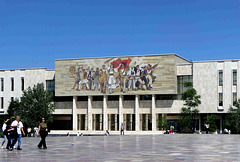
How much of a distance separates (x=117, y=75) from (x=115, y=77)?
0.67 m

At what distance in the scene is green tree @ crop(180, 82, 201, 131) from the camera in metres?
65.9

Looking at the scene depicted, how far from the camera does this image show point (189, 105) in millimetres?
66000

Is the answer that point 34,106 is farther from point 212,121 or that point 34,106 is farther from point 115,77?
point 212,121

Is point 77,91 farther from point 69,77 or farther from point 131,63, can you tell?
point 131,63

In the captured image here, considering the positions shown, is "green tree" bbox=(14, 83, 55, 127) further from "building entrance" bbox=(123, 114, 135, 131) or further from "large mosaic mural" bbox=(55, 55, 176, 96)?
"building entrance" bbox=(123, 114, 135, 131)

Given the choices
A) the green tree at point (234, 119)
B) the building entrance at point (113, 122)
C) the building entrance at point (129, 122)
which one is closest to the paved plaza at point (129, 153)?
the green tree at point (234, 119)

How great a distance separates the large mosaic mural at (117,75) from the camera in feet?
240

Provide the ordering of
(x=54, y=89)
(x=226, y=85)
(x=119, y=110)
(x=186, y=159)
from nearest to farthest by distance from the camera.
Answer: (x=186, y=159), (x=226, y=85), (x=119, y=110), (x=54, y=89)

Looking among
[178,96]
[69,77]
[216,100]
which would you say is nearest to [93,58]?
[69,77]

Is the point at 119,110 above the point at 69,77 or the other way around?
the other way around

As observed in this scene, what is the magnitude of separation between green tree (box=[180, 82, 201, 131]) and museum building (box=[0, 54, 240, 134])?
3.93m

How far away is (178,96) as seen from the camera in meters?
74.3

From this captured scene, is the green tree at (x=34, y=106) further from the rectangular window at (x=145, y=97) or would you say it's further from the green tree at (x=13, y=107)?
the rectangular window at (x=145, y=97)

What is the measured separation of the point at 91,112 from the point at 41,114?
10046mm
